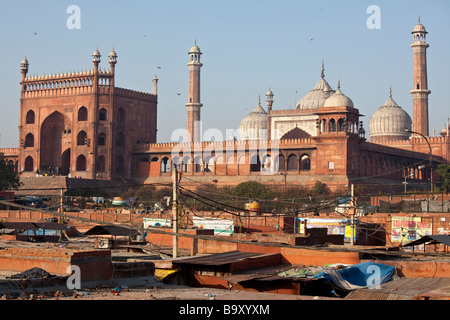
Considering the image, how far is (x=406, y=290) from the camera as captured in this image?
13.9 meters

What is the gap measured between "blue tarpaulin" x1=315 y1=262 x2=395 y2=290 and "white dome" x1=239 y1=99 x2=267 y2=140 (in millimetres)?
48842

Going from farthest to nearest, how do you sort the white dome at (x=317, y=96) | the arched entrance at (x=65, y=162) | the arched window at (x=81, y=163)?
the white dome at (x=317, y=96) → the arched entrance at (x=65, y=162) → the arched window at (x=81, y=163)

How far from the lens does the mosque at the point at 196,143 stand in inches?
1860

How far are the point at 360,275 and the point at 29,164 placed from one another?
4493 centimetres

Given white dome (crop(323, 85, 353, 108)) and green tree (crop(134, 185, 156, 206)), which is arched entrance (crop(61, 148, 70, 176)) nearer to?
green tree (crop(134, 185, 156, 206))

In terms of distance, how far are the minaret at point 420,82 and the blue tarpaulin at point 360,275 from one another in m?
47.0

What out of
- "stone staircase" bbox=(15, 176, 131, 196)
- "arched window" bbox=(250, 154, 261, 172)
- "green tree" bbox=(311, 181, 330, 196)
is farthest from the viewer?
"arched window" bbox=(250, 154, 261, 172)

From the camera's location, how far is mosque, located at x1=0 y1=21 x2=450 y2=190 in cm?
4725

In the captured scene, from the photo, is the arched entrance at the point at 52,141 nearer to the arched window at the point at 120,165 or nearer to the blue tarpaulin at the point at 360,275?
the arched window at the point at 120,165

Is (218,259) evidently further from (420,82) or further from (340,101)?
Result: (420,82)

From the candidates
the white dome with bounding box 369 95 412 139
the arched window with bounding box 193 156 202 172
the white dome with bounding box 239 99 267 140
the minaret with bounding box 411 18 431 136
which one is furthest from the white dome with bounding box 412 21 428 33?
the arched window with bounding box 193 156 202 172

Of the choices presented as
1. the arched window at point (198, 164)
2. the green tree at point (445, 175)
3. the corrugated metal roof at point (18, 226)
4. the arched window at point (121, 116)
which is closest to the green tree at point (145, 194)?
the arched window at point (198, 164)
